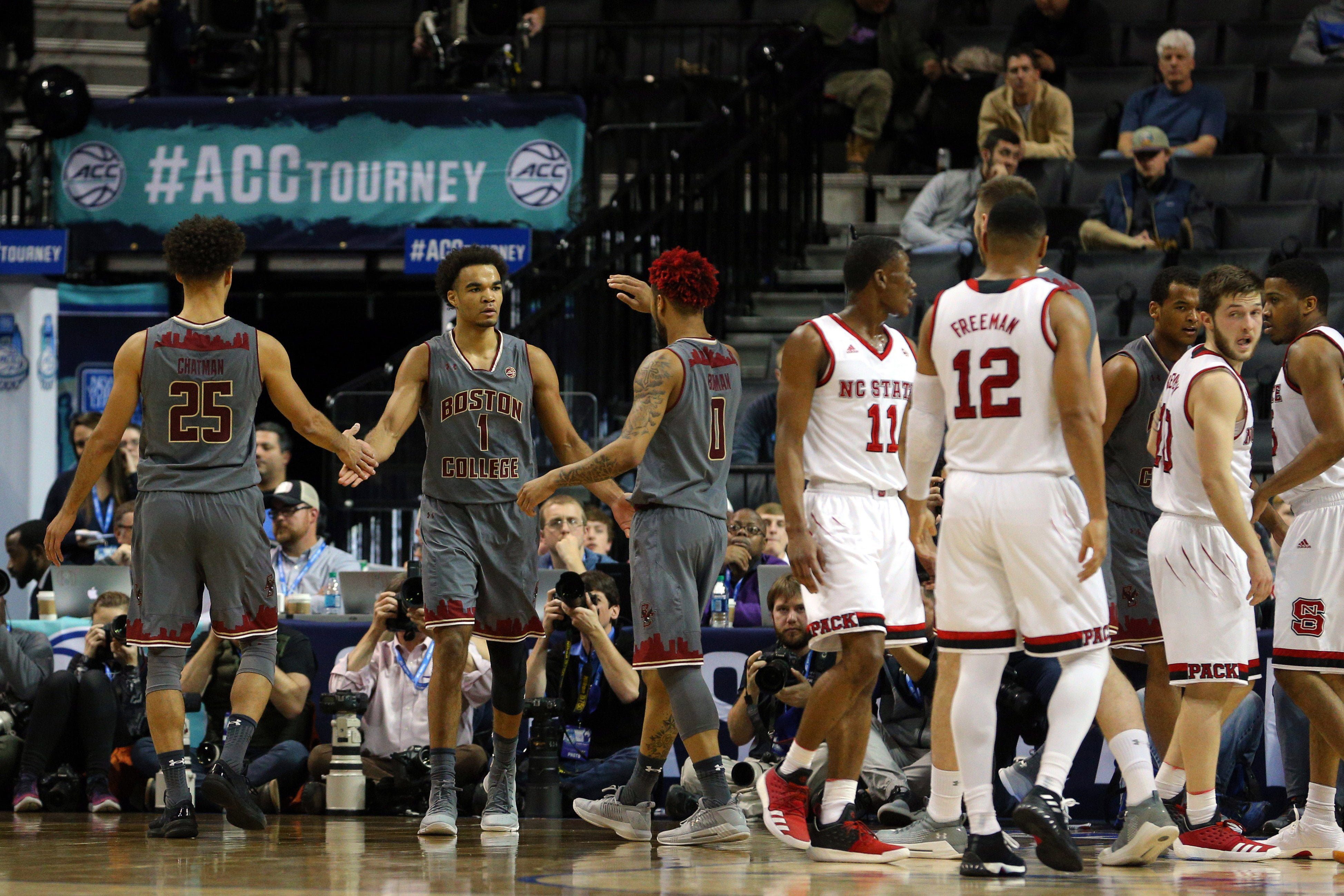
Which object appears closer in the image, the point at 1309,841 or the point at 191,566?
the point at 1309,841

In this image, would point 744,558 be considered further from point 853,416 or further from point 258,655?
point 853,416

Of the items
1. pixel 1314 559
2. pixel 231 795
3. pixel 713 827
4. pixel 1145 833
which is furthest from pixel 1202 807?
pixel 231 795

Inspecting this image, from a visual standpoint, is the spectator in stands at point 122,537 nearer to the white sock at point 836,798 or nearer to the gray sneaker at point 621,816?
the gray sneaker at point 621,816

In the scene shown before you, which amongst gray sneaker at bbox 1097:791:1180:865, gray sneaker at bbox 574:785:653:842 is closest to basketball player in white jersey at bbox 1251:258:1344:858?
gray sneaker at bbox 1097:791:1180:865

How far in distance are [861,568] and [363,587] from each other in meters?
3.83

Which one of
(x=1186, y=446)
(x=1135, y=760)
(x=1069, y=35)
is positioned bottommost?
(x=1135, y=760)

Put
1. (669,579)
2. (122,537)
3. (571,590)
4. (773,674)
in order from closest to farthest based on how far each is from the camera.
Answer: (669,579)
(773,674)
(571,590)
(122,537)

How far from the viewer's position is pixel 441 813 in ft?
22.3

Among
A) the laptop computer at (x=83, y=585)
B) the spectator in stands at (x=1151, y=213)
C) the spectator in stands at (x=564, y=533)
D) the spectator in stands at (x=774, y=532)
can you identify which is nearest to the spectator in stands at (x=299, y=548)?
the laptop computer at (x=83, y=585)

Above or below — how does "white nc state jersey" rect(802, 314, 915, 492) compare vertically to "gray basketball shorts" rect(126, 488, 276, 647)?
above

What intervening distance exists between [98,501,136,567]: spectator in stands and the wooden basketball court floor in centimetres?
292

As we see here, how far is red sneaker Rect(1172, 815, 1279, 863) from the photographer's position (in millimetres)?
5949

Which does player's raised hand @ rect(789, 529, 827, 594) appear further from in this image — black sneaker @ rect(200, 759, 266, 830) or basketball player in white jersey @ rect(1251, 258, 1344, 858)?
black sneaker @ rect(200, 759, 266, 830)

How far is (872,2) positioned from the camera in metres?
14.3
